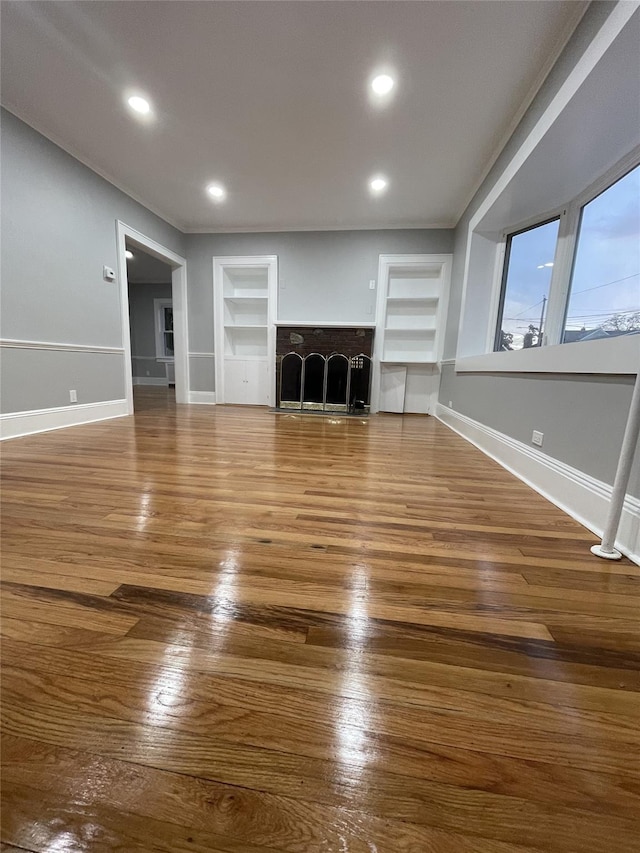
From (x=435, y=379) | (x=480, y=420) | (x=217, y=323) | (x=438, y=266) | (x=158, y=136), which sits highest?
(x=158, y=136)

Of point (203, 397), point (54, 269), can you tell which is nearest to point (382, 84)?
point (54, 269)

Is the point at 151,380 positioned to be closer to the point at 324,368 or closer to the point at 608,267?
the point at 324,368

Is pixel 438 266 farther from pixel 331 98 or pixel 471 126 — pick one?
pixel 331 98

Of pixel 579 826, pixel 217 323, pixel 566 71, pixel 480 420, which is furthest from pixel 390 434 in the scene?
pixel 217 323

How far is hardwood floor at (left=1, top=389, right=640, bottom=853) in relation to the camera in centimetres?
46

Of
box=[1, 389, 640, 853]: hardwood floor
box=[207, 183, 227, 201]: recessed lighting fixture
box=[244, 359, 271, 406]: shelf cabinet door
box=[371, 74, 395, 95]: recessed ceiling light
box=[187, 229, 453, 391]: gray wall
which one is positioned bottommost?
box=[1, 389, 640, 853]: hardwood floor

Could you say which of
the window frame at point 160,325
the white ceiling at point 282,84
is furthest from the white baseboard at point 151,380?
the white ceiling at point 282,84

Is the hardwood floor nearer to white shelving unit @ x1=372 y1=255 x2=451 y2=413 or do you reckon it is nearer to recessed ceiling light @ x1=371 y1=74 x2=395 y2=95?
recessed ceiling light @ x1=371 y1=74 x2=395 y2=95

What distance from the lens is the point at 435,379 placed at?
15.7 ft

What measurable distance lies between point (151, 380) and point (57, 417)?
18.9 feet

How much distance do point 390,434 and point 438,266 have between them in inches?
111

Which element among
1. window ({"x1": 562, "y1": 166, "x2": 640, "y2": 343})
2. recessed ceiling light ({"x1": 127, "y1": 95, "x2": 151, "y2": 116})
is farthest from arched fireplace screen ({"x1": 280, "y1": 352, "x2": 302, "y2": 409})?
window ({"x1": 562, "y1": 166, "x2": 640, "y2": 343})

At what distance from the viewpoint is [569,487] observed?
5.04ft

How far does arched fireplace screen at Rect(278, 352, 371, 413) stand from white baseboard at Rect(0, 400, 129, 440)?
7.17ft
